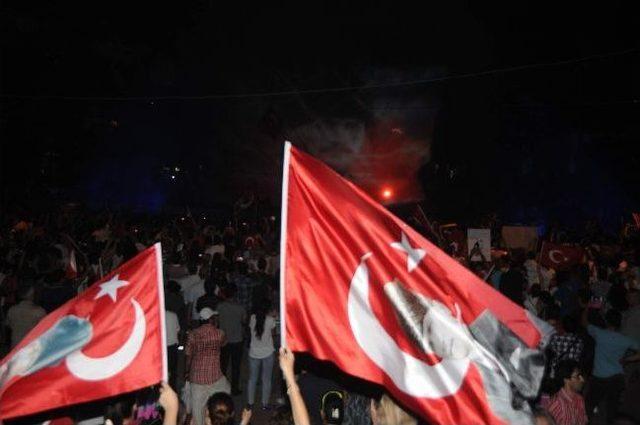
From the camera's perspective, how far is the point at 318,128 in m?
31.3

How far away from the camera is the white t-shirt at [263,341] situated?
8312 mm

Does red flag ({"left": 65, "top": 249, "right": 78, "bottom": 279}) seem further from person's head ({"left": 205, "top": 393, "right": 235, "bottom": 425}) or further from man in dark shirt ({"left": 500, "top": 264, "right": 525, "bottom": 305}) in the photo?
man in dark shirt ({"left": 500, "top": 264, "right": 525, "bottom": 305})

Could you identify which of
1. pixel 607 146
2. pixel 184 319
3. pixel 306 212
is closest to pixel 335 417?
pixel 306 212

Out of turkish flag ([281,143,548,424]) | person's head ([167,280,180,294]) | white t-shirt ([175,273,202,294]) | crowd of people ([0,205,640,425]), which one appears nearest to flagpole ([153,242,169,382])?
crowd of people ([0,205,640,425])

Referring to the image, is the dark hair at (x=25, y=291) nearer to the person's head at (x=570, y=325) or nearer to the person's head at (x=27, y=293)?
the person's head at (x=27, y=293)

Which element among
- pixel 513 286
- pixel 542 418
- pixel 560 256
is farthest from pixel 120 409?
pixel 560 256

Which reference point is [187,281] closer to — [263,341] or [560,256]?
[263,341]

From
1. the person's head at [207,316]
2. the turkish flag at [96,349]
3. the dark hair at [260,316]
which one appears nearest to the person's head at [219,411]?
the turkish flag at [96,349]

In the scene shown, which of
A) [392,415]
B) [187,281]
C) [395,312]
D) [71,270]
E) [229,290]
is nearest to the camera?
[395,312]

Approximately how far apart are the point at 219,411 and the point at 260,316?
3.77 m

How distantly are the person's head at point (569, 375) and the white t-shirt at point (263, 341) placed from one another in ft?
13.0

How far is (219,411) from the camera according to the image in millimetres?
4477

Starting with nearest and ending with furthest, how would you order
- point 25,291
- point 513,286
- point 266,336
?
1. point 266,336
2. point 25,291
3. point 513,286

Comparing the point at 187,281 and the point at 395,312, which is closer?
the point at 395,312
